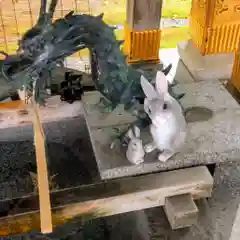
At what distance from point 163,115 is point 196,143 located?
155 mm

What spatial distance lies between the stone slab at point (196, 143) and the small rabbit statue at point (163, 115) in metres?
0.04

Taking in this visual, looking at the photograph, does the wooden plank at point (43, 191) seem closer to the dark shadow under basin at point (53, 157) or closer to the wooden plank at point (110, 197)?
the wooden plank at point (110, 197)

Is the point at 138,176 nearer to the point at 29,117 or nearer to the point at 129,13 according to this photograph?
the point at 29,117

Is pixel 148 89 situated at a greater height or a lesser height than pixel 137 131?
greater

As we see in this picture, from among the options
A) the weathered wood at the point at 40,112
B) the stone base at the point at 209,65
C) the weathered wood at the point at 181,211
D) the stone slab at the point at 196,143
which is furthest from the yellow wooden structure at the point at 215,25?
the weathered wood at the point at 181,211

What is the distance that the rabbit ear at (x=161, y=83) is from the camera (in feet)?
3.27

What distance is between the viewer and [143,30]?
5.24ft

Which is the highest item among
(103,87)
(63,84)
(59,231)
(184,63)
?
(103,87)

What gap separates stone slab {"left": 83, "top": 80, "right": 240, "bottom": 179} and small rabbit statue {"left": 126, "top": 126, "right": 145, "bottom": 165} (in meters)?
0.01

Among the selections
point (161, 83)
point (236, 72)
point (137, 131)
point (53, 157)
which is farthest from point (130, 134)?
point (236, 72)

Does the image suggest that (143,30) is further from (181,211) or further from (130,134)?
(181,211)

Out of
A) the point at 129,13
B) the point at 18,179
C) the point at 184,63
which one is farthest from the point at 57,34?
the point at 184,63

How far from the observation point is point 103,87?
3.52 ft

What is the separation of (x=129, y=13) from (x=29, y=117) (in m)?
0.57
